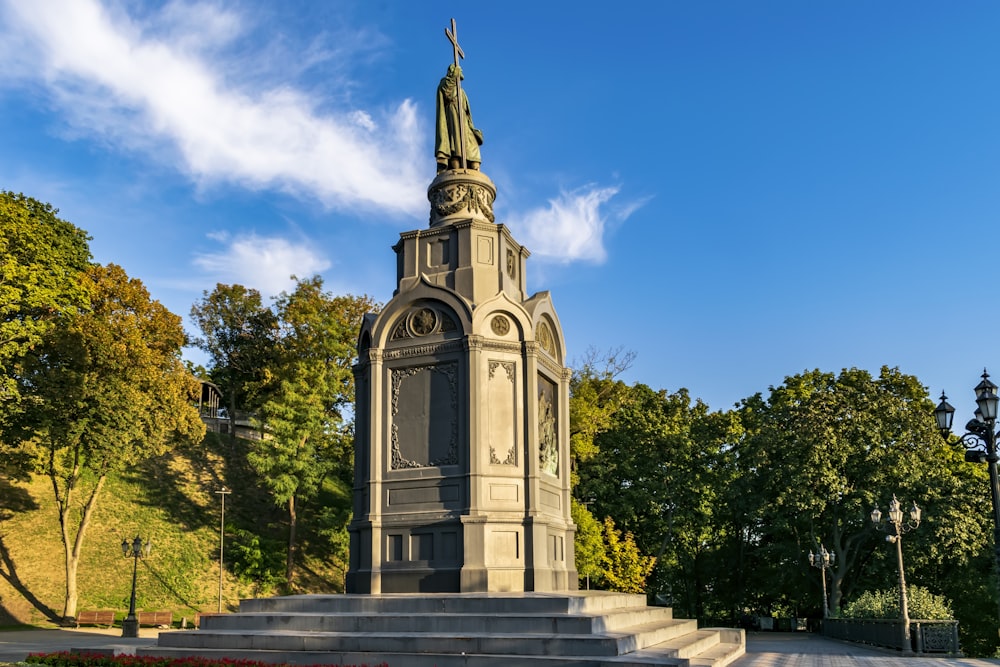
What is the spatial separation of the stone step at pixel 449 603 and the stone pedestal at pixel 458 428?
3.69 ft

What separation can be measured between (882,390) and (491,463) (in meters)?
29.3

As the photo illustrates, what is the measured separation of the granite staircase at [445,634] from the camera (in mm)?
12094

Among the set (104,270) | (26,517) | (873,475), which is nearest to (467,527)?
(873,475)

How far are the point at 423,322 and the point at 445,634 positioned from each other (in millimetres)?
6704

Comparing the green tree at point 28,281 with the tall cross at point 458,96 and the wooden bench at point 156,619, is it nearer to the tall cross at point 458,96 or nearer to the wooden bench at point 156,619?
the wooden bench at point 156,619

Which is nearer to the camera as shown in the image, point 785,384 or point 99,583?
point 99,583

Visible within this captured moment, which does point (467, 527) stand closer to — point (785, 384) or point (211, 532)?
point (211, 532)

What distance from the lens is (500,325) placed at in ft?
56.8

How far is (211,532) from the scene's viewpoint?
41.8 m

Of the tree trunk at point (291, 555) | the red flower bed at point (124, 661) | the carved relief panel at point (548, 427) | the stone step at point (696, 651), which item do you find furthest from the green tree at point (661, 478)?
the red flower bed at point (124, 661)

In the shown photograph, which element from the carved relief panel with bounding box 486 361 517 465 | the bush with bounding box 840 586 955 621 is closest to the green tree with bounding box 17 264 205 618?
the carved relief panel with bounding box 486 361 517 465

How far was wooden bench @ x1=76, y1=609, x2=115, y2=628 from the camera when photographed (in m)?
31.7

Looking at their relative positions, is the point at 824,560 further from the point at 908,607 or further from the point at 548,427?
the point at 548,427

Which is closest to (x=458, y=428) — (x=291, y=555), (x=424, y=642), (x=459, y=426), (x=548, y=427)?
(x=459, y=426)
